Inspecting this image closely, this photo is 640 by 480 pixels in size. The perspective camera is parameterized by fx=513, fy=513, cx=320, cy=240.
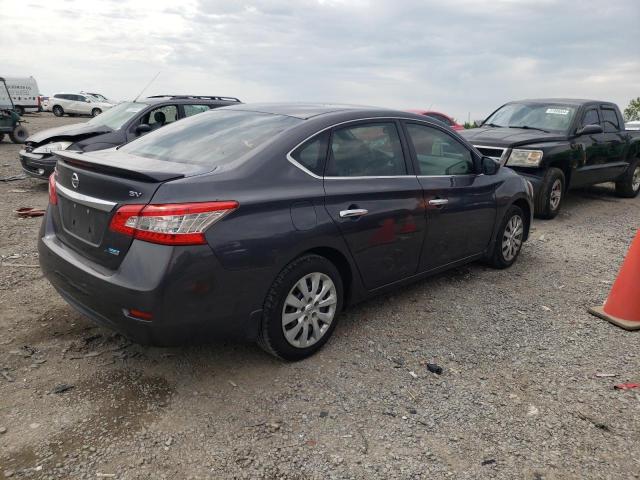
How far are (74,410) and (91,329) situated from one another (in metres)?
0.99

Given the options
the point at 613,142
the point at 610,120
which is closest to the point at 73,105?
the point at 610,120

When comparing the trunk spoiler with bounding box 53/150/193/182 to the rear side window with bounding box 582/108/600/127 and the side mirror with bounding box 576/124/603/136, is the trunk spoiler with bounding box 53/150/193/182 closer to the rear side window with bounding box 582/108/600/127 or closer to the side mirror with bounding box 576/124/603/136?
the side mirror with bounding box 576/124/603/136

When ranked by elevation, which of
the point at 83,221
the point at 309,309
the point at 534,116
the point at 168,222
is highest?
the point at 534,116

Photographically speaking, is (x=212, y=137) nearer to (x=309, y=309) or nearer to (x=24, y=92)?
(x=309, y=309)

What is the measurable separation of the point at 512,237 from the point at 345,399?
3151 millimetres

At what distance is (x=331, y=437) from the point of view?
8.88 feet

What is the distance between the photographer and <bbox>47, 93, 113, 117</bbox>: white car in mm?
33688

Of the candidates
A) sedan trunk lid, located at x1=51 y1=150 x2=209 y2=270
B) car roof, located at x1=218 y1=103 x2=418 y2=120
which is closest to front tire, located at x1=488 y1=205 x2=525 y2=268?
car roof, located at x1=218 y1=103 x2=418 y2=120

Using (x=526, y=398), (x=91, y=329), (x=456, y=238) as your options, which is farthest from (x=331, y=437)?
(x=456, y=238)

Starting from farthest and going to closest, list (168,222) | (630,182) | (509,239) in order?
(630,182), (509,239), (168,222)

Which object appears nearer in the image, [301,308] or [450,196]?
[301,308]

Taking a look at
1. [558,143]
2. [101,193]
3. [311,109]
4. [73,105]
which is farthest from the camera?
[73,105]

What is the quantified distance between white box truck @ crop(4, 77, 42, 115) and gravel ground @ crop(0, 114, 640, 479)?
27.5 m

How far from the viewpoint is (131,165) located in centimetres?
298
